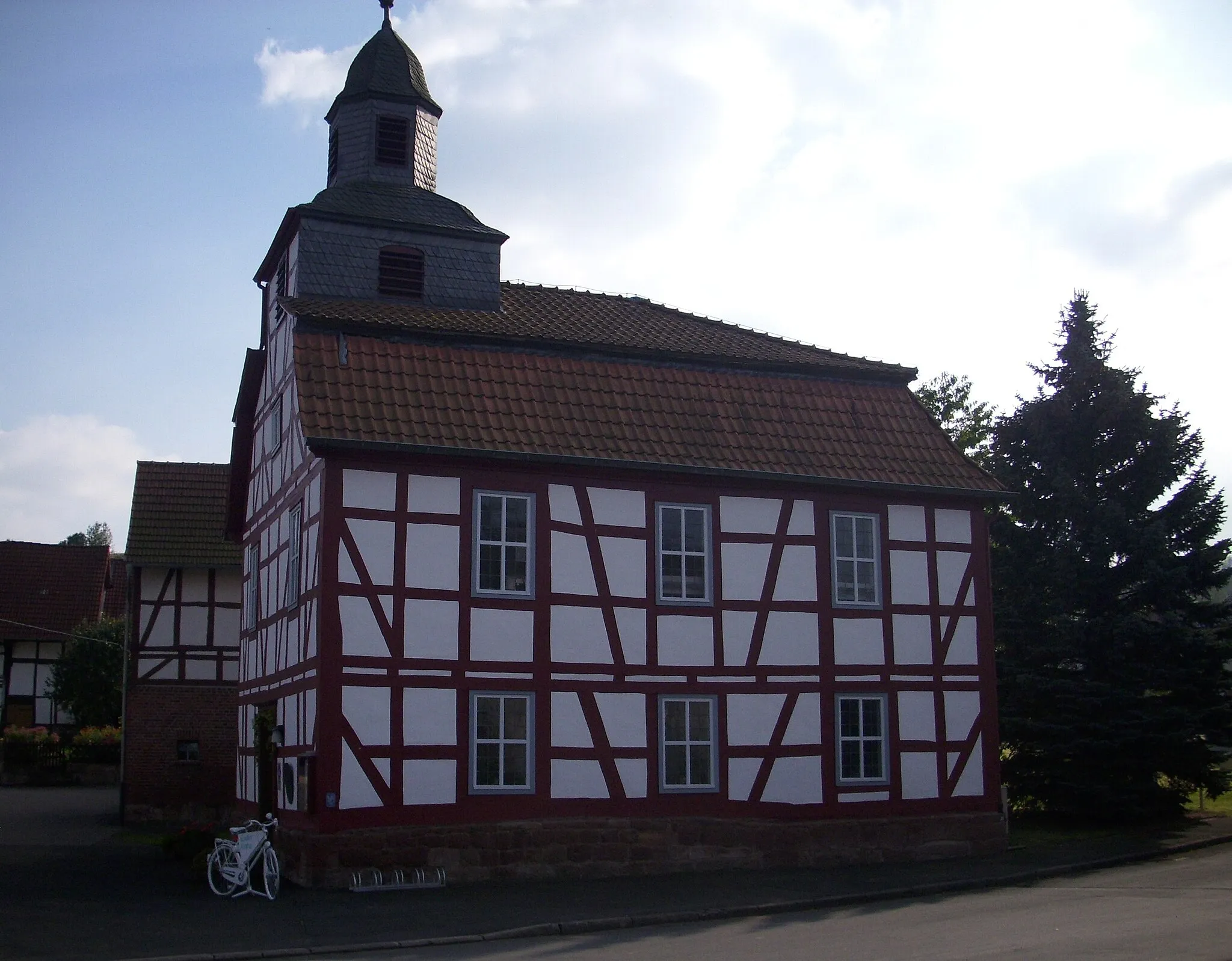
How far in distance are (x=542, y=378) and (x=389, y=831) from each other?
756 cm

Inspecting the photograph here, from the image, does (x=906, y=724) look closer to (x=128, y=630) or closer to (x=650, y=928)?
(x=650, y=928)

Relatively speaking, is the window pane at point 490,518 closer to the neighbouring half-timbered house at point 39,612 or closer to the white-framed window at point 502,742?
the white-framed window at point 502,742

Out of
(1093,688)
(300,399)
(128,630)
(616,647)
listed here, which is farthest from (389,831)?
(128,630)

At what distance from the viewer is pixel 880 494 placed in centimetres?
2333

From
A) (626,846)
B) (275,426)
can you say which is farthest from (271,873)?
(275,426)

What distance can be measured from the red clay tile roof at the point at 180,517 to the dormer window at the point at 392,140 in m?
9.81

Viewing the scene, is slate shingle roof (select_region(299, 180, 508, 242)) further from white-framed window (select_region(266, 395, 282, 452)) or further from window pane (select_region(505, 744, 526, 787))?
window pane (select_region(505, 744, 526, 787))

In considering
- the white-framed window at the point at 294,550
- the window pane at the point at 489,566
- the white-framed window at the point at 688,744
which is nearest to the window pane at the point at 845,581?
the white-framed window at the point at 688,744

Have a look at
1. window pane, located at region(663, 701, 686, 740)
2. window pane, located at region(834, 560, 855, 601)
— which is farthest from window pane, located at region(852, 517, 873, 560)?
window pane, located at region(663, 701, 686, 740)

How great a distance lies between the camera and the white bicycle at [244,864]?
18.2 metres

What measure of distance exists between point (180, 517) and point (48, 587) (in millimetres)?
24819

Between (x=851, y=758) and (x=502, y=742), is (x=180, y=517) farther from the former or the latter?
(x=851, y=758)

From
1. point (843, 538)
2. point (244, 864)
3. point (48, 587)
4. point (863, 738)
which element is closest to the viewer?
point (244, 864)

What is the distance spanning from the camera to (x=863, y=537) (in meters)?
23.2
